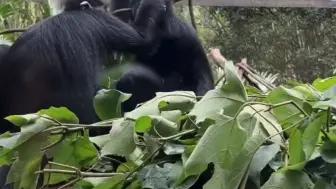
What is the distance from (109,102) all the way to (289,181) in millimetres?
206

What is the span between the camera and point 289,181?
43 centimetres

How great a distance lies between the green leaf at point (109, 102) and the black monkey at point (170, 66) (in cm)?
40

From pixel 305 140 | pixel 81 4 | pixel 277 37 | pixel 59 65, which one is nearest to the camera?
pixel 305 140

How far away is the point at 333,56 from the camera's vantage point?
3840mm

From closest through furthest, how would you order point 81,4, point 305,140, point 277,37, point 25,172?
point 305,140 < point 25,172 < point 81,4 < point 277,37

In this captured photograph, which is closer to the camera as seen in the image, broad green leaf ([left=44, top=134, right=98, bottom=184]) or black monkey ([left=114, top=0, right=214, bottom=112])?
broad green leaf ([left=44, top=134, right=98, bottom=184])

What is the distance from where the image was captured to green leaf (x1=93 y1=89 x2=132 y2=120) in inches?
22.4

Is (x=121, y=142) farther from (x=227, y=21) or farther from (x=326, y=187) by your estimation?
(x=227, y=21)

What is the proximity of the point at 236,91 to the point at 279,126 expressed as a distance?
0.06 m

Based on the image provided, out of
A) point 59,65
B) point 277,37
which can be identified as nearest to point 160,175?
point 59,65

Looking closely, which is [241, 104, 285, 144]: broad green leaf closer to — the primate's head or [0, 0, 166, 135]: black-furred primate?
[0, 0, 166, 135]: black-furred primate

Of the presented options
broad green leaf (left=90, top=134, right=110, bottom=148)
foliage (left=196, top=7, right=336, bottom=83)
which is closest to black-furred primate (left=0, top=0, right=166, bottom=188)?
broad green leaf (left=90, top=134, right=110, bottom=148)

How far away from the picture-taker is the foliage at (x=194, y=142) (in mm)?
434

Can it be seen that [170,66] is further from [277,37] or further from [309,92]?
[277,37]
